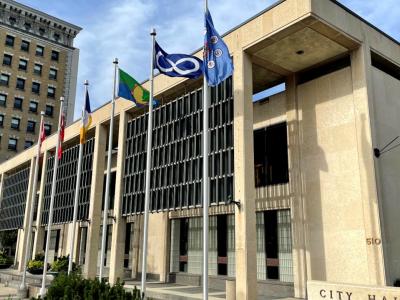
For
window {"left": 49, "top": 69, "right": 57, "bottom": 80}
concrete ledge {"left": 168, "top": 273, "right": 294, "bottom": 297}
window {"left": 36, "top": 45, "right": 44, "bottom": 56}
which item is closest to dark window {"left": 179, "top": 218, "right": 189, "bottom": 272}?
concrete ledge {"left": 168, "top": 273, "right": 294, "bottom": 297}

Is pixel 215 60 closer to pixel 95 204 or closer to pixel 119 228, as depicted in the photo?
pixel 119 228

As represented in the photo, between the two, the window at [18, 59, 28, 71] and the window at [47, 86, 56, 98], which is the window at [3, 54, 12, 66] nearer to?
the window at [18, 59, 28, 71]

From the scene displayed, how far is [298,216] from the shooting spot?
72.2 feet

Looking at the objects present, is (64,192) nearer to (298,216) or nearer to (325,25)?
(298,216)

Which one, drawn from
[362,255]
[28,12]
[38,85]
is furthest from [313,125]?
[28,12]

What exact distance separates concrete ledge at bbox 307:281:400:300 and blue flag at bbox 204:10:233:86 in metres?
7.50

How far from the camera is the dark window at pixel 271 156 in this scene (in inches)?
936

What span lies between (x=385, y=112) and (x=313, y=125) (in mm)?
3590

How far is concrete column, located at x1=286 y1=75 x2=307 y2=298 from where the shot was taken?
2128cm

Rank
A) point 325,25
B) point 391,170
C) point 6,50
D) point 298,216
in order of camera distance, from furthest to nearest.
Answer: point 6,50 → point 298,216 → point 391,170 → point 325,25

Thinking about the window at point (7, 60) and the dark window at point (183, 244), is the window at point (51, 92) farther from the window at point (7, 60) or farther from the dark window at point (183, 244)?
the dark window at point (183, 244)

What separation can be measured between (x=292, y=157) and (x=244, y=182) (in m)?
4.57

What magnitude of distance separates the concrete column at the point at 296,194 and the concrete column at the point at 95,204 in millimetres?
16707

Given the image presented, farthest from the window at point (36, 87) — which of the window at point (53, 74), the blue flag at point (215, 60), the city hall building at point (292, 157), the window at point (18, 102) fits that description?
the blue flag at point (215, 60)
